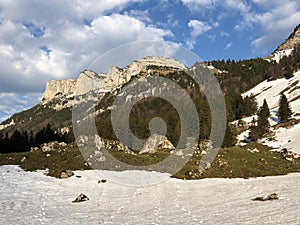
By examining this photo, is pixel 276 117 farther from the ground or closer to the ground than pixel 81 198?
farther from the ground

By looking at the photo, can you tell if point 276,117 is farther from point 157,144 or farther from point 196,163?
point 196,163

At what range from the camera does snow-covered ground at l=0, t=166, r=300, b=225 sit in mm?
17125

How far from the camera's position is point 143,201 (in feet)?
75.5

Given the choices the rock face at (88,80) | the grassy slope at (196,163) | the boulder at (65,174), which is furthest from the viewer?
the rock face at (88,80)

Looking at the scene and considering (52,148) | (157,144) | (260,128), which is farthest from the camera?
(260,128)

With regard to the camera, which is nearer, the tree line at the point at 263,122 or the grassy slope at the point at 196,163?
the grassy slope at the point at 196,163

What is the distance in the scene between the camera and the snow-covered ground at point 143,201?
17.1m

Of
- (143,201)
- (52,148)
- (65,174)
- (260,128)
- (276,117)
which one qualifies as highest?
(276,117)

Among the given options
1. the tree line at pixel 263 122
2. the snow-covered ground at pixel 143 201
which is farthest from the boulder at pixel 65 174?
the tree line at pixel 263 122

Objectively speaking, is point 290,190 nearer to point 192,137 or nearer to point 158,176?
point 158,176

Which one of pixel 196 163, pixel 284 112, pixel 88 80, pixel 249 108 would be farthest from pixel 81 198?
pixel 249 108

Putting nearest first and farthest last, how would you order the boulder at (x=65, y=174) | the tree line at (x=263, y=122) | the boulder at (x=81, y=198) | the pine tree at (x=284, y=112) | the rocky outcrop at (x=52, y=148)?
the boulder at (x=81, y=198), the boulder at (x=65, y=174), the rocky outcrop at (x=52, y=148), the tree line at (x=263, y=122), the pine tree at (x=284, y=112)

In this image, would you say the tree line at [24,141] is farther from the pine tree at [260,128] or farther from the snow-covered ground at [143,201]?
the snow-covered ground at [143,201]

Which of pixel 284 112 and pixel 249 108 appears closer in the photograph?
pixel 284 112
